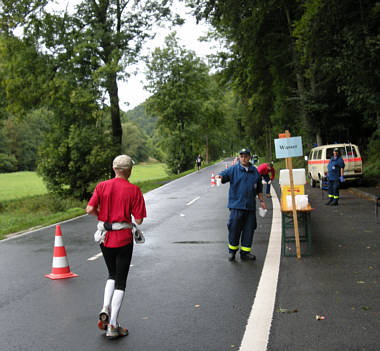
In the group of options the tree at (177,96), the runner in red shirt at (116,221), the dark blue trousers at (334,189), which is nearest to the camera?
the runner in red shirt at (116,221)

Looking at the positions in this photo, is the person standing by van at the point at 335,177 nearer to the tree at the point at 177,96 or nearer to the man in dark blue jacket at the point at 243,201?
the man in dark blue jacket at the point at 243,201

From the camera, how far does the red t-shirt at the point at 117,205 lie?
4828mm

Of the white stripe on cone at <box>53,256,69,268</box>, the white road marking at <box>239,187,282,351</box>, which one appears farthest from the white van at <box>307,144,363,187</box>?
the white stripe on cone at <box>53,256,69,268</box>

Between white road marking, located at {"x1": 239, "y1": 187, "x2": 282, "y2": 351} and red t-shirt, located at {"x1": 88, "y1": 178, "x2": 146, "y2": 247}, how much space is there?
1469 mm

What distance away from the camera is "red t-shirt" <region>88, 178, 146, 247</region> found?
4.83 m

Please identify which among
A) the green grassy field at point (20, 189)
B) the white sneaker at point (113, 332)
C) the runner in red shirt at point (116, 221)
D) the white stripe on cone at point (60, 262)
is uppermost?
the runner in red shirt at point (116, 221)

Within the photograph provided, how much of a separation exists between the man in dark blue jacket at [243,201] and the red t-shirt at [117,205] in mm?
3375

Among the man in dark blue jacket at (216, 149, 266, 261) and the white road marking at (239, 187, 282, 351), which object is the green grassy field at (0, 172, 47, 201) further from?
the white road marking at (239, 187, 282, 351)

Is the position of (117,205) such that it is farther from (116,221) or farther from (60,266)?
(60,266)

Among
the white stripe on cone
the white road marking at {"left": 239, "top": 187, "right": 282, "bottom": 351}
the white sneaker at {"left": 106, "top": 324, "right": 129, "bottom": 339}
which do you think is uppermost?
the white stripe on cone

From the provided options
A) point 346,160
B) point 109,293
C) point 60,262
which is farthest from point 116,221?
point 346,160

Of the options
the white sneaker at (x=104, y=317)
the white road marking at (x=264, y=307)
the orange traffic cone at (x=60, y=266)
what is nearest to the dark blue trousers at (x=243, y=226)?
the white road marking at (x=264, y=307)

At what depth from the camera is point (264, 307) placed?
5.50 metres

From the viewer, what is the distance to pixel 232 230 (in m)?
8.18
